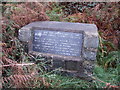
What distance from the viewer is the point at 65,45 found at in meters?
2.39

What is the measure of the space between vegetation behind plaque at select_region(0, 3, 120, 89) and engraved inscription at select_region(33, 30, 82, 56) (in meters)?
0.22

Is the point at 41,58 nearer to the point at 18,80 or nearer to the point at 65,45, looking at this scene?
the point at 65,45

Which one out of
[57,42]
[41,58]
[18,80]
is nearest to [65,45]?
[57,42]

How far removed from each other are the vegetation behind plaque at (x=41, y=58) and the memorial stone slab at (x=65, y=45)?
16 cm

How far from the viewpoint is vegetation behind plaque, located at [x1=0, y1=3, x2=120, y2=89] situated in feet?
6.89

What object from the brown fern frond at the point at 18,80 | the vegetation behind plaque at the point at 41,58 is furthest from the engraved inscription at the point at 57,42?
the brown fern frond at the point at 18,80

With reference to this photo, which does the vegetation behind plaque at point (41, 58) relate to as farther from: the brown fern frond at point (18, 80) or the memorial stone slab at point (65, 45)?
the memorial stone slab at point (65, 45)

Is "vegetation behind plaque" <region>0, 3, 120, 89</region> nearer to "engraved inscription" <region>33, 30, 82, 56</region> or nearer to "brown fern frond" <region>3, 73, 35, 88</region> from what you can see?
"brown fern frond" <region>3, 73, 35, 88</region>

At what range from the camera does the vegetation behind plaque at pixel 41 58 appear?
210cm

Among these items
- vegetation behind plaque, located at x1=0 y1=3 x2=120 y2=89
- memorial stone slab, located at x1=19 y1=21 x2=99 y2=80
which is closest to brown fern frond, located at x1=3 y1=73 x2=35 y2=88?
vegetation behind plaque, located at x1=0 y1=3 x2=120 y2=89

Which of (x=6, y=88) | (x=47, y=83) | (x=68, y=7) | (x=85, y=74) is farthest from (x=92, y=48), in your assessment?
(x=68, y=7)

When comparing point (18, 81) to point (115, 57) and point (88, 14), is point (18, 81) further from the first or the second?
point (88, 14)

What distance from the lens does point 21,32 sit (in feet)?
8.00

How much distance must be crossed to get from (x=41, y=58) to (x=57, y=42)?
15.7 inches
